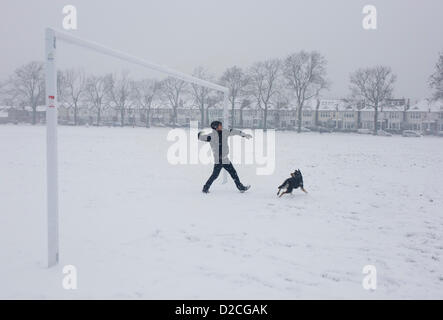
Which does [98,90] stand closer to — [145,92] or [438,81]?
[145,92]

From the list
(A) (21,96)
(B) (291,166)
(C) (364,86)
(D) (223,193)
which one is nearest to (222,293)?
(D) (223,193)

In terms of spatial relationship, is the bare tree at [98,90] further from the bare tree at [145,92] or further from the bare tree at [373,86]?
the bare tree at [373,86]

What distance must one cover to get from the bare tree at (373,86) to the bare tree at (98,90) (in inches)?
1856

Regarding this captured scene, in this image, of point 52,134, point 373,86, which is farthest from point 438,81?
point 52,134

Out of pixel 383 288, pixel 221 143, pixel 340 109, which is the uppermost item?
pixel 340 109

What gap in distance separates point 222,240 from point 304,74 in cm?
6269

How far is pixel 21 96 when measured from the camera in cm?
7131

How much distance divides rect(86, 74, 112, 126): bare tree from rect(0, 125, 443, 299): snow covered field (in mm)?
64623

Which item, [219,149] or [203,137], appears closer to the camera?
[219,149]

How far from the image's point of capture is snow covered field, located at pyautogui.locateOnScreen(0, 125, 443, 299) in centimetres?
399

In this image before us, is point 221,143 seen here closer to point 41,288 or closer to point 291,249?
point 291,249

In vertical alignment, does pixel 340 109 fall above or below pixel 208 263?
above

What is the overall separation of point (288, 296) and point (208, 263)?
1.20 m

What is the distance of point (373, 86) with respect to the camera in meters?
65.0
